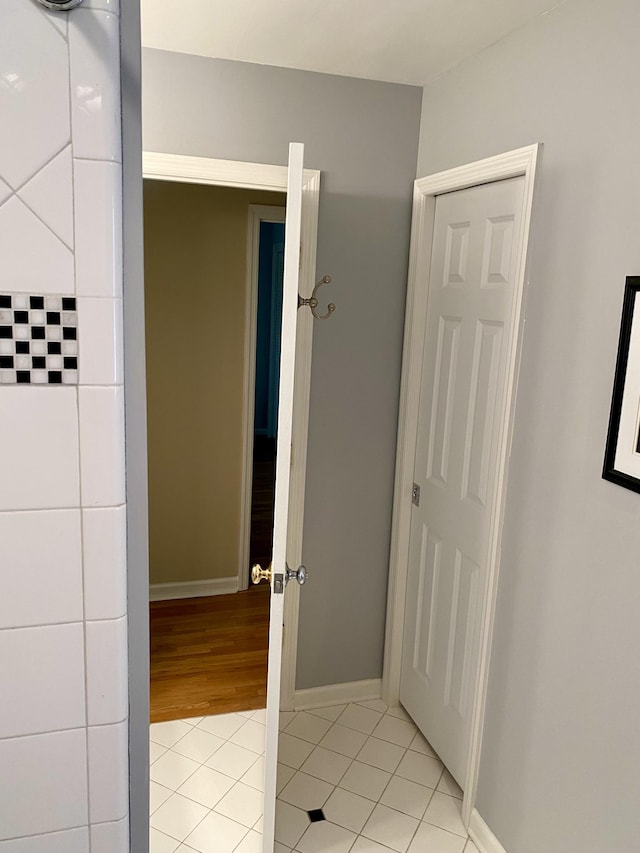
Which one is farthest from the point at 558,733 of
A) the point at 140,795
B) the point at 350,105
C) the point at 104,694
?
the point at 350,105

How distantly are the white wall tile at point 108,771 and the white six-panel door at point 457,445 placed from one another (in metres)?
1.29

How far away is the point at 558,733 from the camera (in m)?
1.82

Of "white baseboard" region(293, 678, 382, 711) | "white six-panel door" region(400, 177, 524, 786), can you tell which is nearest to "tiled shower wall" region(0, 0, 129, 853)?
"white six-panel door" region(400, 177, 524, 786)

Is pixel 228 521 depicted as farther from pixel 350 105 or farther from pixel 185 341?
pixel 350 105

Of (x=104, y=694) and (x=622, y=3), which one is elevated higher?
(x=622, y=3)

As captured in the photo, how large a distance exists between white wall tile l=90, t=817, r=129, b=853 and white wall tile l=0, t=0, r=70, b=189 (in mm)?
1070

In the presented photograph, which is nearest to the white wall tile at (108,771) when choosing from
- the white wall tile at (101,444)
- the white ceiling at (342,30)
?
the white wall tile at (101,444)

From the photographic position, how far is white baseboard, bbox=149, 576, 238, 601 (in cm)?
372

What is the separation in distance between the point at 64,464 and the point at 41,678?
0.36m

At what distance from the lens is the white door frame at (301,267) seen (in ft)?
7.73

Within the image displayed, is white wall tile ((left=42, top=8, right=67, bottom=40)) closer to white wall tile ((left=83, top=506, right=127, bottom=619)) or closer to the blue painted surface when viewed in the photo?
white wall tile ((left=83, top=506, right=127, bottom=619))

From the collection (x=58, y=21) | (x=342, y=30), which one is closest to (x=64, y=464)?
(x=58, y=21)

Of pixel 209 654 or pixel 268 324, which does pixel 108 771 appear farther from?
pixel 268 324

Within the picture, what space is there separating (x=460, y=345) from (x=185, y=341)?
1.64 metres
